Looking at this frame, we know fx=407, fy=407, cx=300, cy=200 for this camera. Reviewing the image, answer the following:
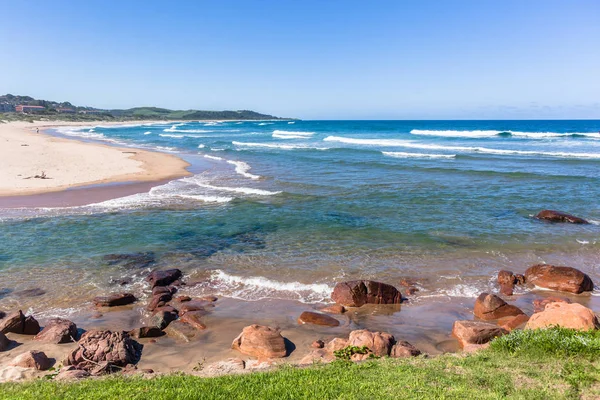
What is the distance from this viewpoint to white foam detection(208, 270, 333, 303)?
11758 mm

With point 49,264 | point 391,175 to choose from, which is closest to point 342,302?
point 49,264

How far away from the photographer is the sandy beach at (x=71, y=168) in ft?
86.0

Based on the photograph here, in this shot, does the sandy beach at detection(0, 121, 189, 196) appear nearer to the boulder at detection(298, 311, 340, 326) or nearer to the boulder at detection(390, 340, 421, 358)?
the boulder at detection(298, 311, 340, 326)

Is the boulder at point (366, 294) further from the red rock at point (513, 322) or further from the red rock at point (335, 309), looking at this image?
the red rock at point (513, 322)

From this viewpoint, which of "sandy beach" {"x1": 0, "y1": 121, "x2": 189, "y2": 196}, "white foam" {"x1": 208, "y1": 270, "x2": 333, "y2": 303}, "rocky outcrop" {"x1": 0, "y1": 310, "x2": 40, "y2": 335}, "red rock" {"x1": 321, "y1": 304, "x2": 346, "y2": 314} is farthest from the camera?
"sandy beach" {"x1": 0, "y1": 121, "x2": 189, "y2": 196}

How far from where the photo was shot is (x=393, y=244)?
16.1 meters

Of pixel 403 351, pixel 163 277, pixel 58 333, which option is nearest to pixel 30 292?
pixel 58 333

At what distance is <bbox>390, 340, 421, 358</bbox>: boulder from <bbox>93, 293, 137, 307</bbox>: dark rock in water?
23.6 feet

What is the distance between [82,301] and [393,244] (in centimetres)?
1087

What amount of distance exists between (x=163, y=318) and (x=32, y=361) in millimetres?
2890

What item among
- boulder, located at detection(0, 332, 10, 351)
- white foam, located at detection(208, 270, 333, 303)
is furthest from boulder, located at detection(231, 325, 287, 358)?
boulder, located at detection(0, 332, 10, 351)

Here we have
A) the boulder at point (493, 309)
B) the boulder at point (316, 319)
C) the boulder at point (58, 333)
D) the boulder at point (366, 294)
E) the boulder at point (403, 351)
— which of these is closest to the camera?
the boulder at point (403, 351)

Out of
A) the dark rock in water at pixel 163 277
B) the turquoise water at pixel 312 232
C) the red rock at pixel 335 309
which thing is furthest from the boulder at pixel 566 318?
the dark rock in water at pixel 163 277

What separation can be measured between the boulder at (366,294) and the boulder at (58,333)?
657cm
